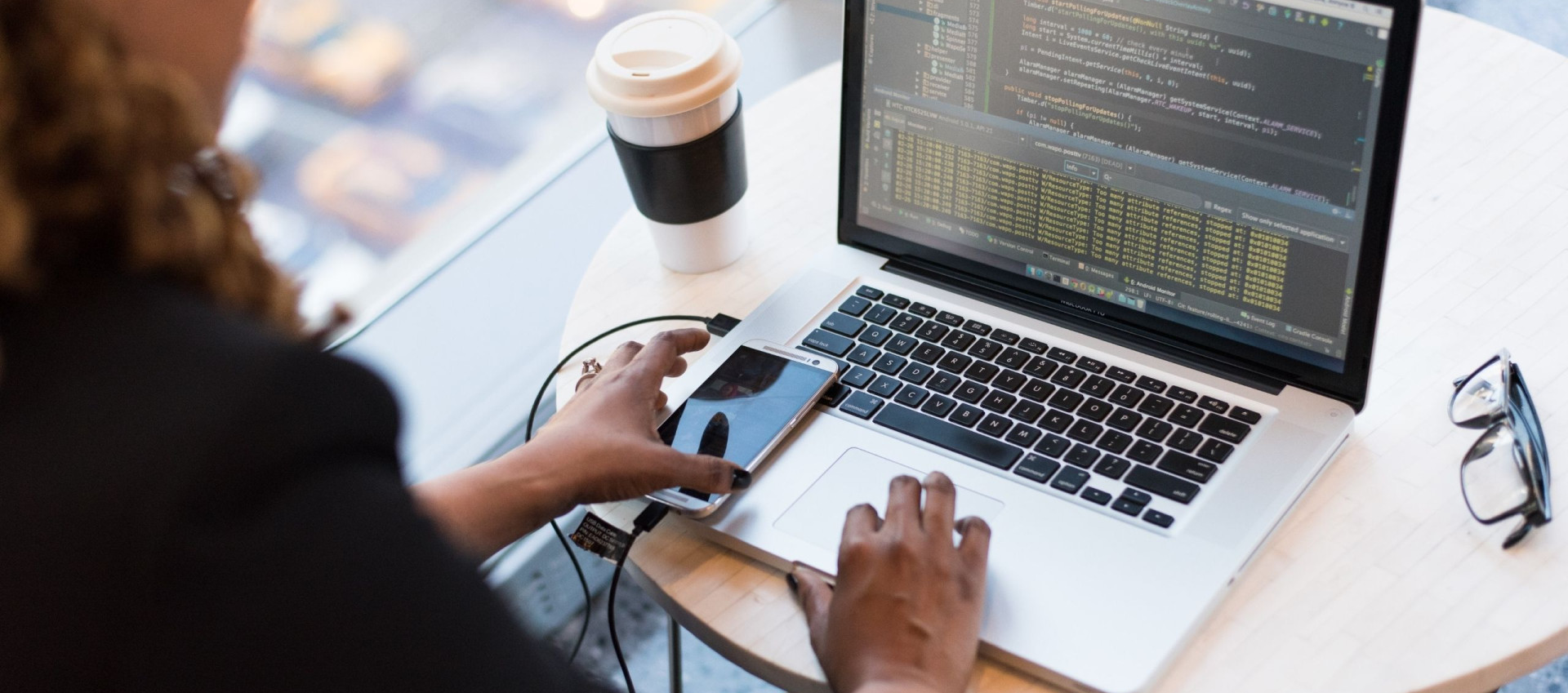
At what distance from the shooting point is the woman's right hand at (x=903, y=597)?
2.43 feet

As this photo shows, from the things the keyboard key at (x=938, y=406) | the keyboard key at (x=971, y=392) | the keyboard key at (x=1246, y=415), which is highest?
the keyboard key at (x=1246, y=415)

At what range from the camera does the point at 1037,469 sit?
87 centimetres

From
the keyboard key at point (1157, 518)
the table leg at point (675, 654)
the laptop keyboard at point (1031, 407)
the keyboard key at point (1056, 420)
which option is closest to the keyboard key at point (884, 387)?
the laptop keyboard at point (1031, 407)

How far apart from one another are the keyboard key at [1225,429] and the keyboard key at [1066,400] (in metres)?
0.09

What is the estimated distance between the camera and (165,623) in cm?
45

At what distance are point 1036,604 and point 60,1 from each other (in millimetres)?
606

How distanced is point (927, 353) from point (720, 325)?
19 centimetres

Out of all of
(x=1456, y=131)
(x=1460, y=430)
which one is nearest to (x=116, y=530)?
(x=1460, y=430)

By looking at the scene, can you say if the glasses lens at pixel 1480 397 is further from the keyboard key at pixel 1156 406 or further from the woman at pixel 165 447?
the woman at pixel 165 447

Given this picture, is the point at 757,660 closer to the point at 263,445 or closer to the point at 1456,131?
the point at 263,445

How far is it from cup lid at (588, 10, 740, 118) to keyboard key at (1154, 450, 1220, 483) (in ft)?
1.52

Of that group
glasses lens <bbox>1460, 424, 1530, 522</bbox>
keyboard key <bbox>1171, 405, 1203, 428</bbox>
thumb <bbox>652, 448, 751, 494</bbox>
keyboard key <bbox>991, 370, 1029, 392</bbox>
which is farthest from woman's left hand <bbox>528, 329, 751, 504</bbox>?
glasses lens <bbox>1460, 424, 1530, 522</bbox>

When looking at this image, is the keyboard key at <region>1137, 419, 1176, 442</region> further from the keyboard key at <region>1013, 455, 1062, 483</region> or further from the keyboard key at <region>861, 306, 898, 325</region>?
the keyboard key at <region>861, 306, 898, 325</region>

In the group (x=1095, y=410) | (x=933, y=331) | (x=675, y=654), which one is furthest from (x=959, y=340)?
(x=675, y=654)
